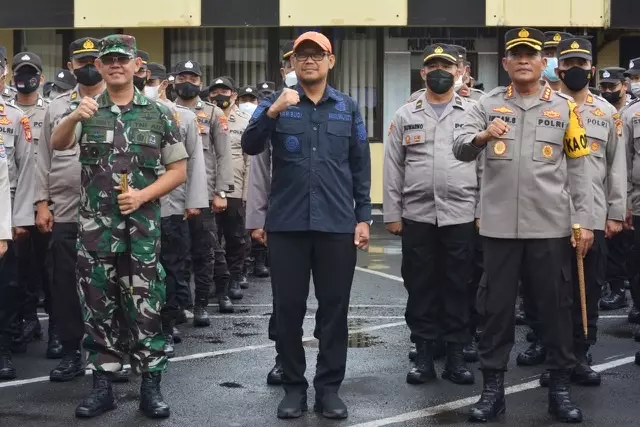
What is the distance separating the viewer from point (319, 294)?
741 centimetres

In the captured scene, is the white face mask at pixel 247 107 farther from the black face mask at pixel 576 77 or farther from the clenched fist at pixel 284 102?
the clenched fist at pixel 284 102

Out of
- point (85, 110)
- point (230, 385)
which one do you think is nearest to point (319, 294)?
point (230, 385)

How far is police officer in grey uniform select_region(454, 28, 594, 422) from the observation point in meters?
7.21

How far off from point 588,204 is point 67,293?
11.9 ft

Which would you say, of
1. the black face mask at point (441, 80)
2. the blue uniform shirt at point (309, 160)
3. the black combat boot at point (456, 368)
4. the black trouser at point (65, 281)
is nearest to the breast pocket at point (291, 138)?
the blue uniform shirt at point (309, 160)

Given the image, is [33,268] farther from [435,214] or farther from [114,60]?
[435,214]

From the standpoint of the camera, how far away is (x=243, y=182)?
43.4 ft

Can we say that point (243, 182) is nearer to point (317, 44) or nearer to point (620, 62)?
point (317, 44)

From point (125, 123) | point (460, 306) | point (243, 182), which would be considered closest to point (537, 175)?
point (460, 306)

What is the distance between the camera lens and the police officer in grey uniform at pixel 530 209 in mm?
7211

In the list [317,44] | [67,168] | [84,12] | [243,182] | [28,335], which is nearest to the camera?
[317,44]

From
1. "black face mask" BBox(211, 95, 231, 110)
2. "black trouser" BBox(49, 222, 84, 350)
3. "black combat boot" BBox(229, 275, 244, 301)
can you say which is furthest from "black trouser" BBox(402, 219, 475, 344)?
"black face mask" BBox(211, 95, 231, 110)

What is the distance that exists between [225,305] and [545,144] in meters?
4.97

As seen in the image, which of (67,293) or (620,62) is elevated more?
(620,62)
